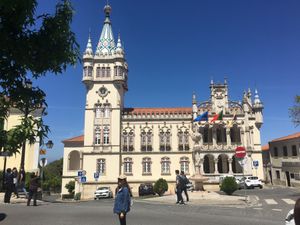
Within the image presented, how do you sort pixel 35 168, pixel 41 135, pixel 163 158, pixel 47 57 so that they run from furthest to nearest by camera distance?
1. pixel 163 158
2. pixel 35 168
3. pixel 47 57
4. pixel 41 135

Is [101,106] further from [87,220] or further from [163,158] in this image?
[87,220]

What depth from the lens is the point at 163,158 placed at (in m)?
46.5

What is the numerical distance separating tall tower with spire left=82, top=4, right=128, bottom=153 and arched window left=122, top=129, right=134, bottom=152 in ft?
4.30

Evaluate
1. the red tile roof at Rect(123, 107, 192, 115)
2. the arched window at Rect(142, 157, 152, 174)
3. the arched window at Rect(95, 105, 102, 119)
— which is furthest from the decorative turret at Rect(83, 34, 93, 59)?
the arched window at Rect(142, 157, 152, 174)

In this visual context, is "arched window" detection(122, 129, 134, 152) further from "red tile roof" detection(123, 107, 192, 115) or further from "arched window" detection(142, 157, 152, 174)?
"red tile roof" detection(123, 107, 192, 115)

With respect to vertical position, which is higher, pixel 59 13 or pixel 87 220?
pixel 59 13

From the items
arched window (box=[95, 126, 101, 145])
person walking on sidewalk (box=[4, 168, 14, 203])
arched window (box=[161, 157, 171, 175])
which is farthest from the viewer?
arched window (box=[95, 126, 101, 145])

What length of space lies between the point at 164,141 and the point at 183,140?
3.28 metres

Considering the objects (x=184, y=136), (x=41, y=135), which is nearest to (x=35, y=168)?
(x=184, y=136)

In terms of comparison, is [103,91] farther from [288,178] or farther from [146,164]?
[288,178]

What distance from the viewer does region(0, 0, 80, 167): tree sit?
16.8 feet

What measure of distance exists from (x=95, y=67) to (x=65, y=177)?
66.8 feet

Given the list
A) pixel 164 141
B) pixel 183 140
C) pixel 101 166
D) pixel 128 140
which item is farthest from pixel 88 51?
pixel 183 140

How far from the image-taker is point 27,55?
528 centimetres
